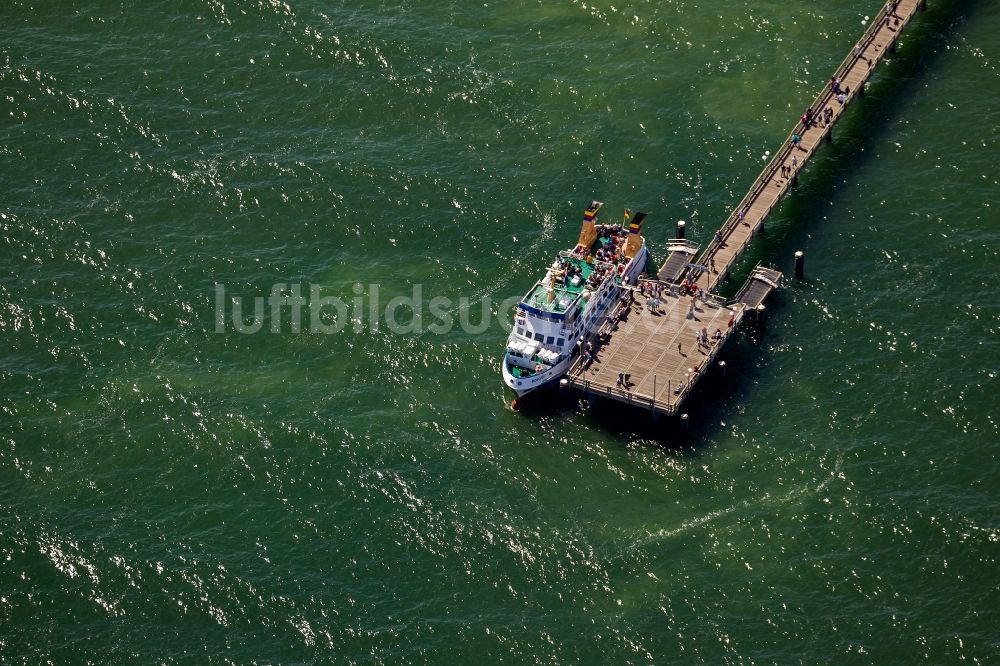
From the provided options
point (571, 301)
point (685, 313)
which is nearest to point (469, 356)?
point (571, 301)

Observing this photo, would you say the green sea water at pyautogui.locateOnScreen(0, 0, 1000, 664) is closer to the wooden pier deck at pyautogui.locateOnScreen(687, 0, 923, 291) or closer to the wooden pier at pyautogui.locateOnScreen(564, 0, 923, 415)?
the wooden pier deck at pyautogui.locateOnScreen(687, 0, 923, 291)

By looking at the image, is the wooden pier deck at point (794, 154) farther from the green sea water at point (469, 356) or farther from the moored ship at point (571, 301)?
the moored ship at point (571, 301)

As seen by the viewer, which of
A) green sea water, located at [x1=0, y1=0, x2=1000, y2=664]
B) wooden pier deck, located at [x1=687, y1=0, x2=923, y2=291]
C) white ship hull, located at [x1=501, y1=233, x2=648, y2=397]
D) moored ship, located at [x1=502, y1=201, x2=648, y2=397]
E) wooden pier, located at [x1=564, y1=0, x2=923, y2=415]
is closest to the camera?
green sea water, located at [x1=0, y1=0, x2=1000, y2=664]

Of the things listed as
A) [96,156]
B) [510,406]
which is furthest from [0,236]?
[510,406]

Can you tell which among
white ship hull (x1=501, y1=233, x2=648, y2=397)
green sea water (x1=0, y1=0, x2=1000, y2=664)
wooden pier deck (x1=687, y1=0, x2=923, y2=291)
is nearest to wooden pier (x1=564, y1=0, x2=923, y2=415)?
wooden pier deck (x1=687, y1=0, x2=923, y2=291)

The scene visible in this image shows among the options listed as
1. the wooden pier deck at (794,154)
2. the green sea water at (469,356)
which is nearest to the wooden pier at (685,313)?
the wooden pier deck at (794,154)

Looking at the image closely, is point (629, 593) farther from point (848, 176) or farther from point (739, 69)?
point (739, 69)
